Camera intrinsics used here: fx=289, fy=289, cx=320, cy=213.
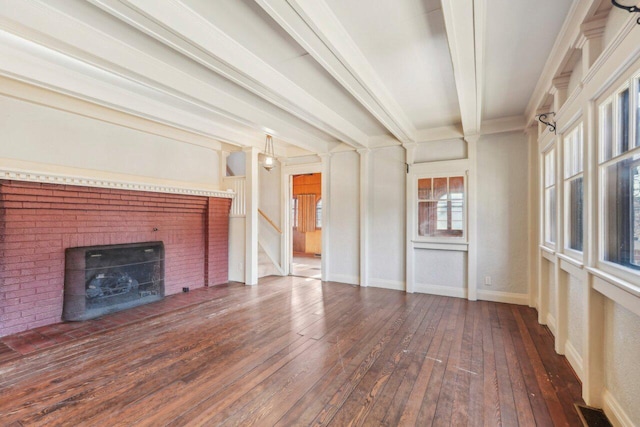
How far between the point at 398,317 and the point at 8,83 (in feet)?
16.3

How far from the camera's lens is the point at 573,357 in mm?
2367

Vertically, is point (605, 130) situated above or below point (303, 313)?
above

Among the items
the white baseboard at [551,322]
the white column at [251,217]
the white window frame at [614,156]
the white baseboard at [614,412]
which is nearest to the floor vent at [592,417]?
the white baseboard at [614,412]

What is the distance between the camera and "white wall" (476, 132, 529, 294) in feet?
13.4

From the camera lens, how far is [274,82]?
2803 millimetres

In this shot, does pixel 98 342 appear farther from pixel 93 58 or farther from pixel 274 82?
pixel 274 82

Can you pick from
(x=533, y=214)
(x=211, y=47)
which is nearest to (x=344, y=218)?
(x=533, y=214)

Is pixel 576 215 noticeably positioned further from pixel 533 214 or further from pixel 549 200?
pixel 533 214

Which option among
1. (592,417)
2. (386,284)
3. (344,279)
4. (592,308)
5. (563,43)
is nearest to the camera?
(592,417)

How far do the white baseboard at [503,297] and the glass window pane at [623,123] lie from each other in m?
3.00

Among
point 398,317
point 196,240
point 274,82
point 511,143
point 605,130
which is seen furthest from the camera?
point 196,240

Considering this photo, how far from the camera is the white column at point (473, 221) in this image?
14.1 feet

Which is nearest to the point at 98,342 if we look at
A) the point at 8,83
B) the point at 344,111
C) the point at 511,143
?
the point at 8,83

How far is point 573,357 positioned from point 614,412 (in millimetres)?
716
